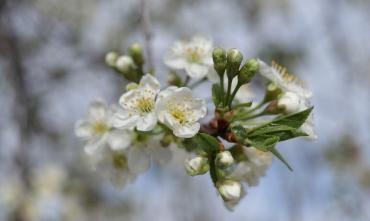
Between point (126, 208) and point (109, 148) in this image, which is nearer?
point (109, 148)

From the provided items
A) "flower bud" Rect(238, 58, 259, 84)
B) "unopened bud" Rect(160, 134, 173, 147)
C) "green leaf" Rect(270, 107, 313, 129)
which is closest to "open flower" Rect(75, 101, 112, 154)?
"unopened bud" Rect(160, 134, 173, 147)

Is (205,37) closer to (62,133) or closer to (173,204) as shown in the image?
(62,133)

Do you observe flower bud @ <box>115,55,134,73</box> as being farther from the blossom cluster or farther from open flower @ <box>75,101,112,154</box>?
open flower @ <box>75,101,112,154</box>

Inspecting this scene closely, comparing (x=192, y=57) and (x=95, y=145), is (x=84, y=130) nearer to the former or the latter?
(x=95, y=145)

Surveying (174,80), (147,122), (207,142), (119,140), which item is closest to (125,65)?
(174,80)

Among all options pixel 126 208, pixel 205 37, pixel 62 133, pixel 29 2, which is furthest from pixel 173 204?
pixel 205 37

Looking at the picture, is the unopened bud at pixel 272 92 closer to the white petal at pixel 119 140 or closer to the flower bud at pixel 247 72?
the flower bud at pixel 247 72
